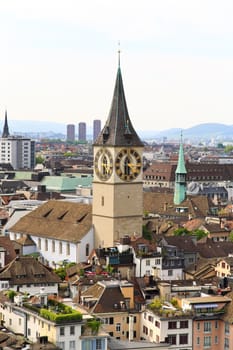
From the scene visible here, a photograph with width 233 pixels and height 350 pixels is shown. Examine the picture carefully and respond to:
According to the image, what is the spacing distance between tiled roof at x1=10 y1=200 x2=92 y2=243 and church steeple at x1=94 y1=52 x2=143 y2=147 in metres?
7.26

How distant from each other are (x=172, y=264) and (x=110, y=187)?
1041 centimetres

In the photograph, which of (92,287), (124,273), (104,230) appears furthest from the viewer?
(104,230)

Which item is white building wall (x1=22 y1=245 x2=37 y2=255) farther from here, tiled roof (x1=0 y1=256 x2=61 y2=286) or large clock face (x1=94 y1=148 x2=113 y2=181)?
tiled roof (x1=0 y1=256 x2=61 y2=286)

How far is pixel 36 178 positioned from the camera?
7633 inches

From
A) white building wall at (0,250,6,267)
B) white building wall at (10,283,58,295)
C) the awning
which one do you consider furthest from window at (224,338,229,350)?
white building wall at (0,250,6,267)

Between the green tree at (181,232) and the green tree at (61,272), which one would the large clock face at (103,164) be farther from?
the green tree at (181,232)

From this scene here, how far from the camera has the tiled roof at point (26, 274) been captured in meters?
79.5

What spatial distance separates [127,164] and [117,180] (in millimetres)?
1831

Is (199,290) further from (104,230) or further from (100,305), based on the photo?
(104,230)

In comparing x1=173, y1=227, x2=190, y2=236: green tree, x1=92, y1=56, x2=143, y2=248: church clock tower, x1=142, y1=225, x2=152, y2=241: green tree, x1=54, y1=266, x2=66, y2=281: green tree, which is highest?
x1=92, y1=56, x2=143, y2=248: church clock tower

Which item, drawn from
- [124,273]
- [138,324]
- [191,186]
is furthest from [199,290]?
[191,186]

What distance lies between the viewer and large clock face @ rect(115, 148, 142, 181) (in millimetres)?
96188

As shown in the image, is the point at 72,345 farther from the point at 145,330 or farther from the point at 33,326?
the point at 145,330

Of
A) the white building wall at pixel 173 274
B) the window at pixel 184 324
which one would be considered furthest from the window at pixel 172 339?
the white building wall at pixel 173 274
